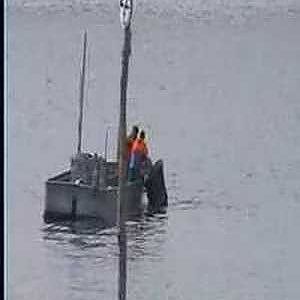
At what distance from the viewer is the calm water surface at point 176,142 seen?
4129mm

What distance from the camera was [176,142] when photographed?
324 inches

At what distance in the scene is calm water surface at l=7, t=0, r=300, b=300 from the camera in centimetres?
413

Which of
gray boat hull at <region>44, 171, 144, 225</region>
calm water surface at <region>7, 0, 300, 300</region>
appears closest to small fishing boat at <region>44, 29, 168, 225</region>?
gray boat hull at <region>44, 171, 144, 225</region>

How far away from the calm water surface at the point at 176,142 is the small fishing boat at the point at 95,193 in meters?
0.11

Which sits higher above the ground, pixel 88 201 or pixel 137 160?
pixel 137 160

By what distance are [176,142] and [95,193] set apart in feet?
14.2

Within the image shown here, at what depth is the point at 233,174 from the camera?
23.3ft

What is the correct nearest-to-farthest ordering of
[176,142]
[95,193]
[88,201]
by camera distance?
[95,193], [88,201], [176,142]

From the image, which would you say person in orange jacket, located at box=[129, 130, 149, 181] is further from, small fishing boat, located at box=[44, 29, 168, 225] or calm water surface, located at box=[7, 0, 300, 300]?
calm water surface, located at box=[7, 0, 300, 300]

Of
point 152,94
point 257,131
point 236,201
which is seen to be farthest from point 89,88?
point 236,201

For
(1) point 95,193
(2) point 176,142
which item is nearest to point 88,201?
(1) point 95,193

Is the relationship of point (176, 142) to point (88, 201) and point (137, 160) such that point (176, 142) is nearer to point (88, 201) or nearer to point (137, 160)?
point (88, 201)

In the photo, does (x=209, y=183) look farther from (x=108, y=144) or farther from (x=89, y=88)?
(x=89, y=88)

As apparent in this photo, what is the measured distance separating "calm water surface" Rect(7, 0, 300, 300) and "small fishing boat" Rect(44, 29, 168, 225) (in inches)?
4.4
